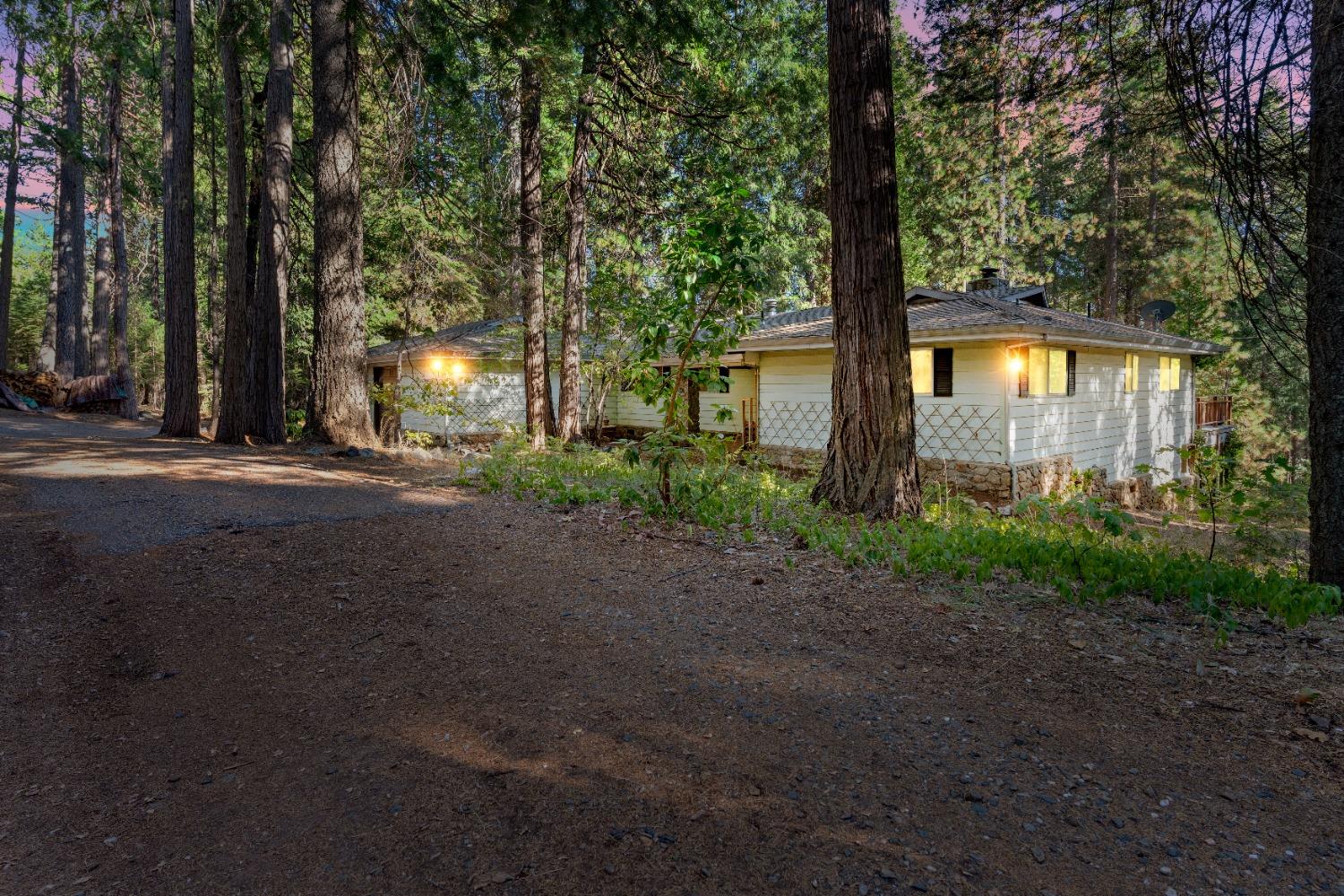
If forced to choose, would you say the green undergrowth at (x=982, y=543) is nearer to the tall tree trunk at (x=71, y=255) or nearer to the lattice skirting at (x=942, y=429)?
the lattice skirting at (x=942, y=429)

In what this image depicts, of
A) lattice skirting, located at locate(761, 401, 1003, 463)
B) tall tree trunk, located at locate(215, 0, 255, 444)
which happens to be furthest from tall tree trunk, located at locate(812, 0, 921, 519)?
tall tree trunk, located at locate(215, 0, 255, 444)

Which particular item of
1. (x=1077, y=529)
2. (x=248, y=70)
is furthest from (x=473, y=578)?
(x=248, y=70)

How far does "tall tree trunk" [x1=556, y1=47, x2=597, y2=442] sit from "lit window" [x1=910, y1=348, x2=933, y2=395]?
653cm

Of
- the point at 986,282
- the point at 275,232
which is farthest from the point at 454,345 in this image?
the point at 986,282

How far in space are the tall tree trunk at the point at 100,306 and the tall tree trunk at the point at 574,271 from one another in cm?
1530

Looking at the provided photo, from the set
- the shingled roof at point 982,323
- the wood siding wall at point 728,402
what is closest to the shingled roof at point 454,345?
the wood siding wall at point 728,402

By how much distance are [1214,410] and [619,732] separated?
25.3 meters

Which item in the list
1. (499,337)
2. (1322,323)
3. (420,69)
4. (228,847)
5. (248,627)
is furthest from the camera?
(499,337)

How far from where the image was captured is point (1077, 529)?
571 cm

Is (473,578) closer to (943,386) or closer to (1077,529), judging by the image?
(1077,529)

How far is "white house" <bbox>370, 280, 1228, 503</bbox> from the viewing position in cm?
1207

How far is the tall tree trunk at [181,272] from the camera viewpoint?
1043 cm

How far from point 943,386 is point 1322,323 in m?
8.65

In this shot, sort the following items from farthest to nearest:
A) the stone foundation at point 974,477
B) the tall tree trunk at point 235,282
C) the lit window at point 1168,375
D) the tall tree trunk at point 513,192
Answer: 1. the lit window at point 1168,375
2. the stone foundation at point 974,477
3. the tall tree trunk at point 513,192
4. the tall tree trunk at point 235,282
